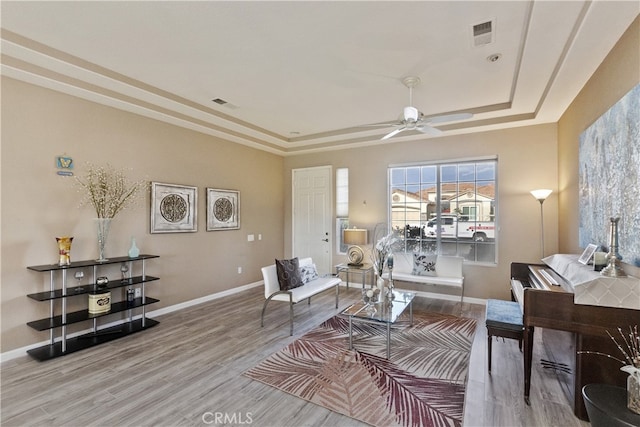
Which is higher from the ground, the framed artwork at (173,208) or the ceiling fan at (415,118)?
the ceiling fan at (415,118)

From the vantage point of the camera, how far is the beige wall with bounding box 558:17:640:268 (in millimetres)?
2164

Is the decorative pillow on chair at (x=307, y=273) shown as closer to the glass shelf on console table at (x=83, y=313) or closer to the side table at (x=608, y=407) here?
the glass shelf on console table at (x=83, y=313)

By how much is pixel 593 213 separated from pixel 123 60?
4.90 meters

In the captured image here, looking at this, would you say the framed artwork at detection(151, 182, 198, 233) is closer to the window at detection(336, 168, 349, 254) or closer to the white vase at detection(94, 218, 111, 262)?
the white vase at detection(94, 218, 111, 262)

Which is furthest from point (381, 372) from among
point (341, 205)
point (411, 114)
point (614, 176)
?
point (341, 205)

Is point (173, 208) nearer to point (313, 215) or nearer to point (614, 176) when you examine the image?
point (313, 215)

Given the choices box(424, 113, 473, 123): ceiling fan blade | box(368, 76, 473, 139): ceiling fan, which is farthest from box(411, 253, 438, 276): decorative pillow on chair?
box(424, 113, 473, 123): ceiling fan blade

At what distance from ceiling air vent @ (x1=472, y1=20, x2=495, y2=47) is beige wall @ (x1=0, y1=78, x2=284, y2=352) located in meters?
4.10

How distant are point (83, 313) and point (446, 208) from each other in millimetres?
5428

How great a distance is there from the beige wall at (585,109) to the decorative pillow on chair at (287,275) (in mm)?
3431

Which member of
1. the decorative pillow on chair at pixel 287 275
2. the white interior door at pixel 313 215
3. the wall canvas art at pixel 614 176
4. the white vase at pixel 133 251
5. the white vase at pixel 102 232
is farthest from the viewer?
the white interior door at pixel 313 215

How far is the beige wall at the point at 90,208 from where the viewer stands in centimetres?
299

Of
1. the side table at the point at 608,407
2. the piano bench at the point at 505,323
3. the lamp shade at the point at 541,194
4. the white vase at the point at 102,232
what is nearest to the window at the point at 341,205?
the lamp shade at the point at 541,194

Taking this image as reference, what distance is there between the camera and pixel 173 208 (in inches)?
175
